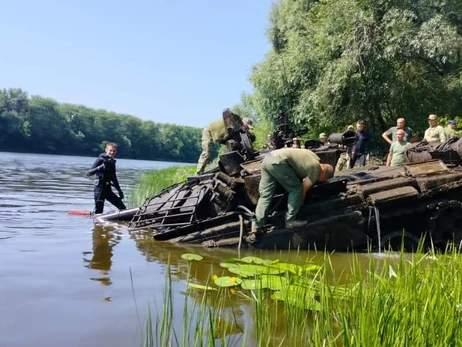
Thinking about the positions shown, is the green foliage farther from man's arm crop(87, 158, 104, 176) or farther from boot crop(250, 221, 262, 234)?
boot crop(250, 221, 262, 234)

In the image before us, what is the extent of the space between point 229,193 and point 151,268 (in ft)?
7.57

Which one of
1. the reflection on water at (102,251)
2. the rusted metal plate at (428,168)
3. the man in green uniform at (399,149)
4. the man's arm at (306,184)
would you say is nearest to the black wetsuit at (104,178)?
the reflection on water at (102,251)

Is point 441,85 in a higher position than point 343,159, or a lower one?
higher

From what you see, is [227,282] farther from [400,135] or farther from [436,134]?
[436,134]

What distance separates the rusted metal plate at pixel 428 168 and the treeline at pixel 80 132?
84043mm

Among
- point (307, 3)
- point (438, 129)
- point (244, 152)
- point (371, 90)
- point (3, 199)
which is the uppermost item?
point (307, 3)

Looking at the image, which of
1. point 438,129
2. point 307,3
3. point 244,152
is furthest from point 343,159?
point 307,3

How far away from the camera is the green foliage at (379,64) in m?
17.4

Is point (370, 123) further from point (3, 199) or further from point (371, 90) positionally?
point (3, 199)

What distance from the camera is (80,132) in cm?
10138

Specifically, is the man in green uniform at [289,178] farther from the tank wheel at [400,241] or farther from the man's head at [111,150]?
the man's head at [111,150]

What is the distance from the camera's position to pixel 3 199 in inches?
552

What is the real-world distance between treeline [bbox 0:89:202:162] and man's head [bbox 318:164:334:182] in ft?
276

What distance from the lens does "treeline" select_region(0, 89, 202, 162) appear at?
8794cm
